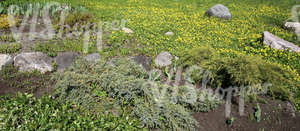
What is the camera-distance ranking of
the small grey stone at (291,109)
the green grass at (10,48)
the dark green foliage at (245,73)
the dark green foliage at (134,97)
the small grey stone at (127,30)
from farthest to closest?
the small grey stone at (127,30) → the green grass at (10,48) → the small grey stone at (291,109) → the dark green foliage at (245,73) → the dark green foliage at (134,97)

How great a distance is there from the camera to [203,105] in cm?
411

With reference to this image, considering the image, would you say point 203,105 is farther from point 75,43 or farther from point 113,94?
point 75,43

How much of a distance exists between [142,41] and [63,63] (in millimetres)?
2379

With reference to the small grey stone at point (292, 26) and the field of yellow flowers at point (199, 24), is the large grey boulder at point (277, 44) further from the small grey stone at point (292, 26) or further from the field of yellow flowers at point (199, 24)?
the small grey stone at point (292, 26)

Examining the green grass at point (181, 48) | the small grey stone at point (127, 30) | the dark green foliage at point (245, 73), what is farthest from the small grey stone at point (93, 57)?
the dark green foliage at point (245, 73)

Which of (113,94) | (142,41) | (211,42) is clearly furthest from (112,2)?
(113,94)

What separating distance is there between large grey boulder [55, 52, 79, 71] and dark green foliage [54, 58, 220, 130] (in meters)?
1.18

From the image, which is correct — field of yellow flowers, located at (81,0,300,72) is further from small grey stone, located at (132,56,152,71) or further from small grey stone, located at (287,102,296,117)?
small grey stone, located at (287,102,296,117)

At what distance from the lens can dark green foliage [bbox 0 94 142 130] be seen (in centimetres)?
339

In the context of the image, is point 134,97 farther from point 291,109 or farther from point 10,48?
point 10,48

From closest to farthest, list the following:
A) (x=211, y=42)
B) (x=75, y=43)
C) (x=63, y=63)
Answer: (x=63, y=63)
(x=75, y=43)
(x=211, y=42)

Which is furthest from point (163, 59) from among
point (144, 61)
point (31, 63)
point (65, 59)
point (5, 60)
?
point (5, 60)

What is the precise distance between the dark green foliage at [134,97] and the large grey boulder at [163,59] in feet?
4.78

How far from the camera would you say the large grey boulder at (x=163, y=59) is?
18.3 feet
